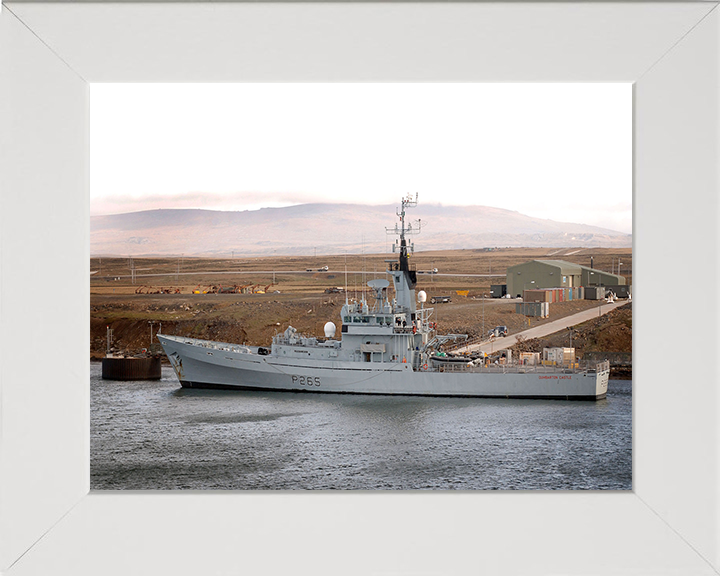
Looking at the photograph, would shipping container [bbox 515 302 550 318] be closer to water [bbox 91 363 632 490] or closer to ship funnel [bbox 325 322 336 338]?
water [bbox 91 363 632 490]

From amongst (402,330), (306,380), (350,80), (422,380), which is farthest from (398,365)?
(350,80)

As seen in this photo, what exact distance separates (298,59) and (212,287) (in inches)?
527

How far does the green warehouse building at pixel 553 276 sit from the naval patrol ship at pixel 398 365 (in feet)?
6.20

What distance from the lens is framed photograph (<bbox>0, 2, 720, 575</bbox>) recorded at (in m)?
2.79

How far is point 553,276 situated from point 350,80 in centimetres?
1038

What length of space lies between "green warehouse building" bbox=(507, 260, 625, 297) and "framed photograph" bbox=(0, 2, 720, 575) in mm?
9476

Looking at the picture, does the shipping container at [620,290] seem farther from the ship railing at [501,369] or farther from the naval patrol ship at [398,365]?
the ship railing at [501,369]

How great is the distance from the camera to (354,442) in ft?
28.1

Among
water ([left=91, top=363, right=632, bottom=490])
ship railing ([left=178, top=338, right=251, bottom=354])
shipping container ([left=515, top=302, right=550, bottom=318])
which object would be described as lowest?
water ([left=91, top=363, right=632, bottom=490])

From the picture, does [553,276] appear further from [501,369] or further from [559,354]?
[501,369]

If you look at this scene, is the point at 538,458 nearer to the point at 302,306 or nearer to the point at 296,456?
the point at 296,456

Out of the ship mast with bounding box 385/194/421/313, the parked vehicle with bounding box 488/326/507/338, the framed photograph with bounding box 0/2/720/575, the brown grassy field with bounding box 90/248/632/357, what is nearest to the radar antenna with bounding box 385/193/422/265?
the ship mast with bounding box 385/194/421/313
